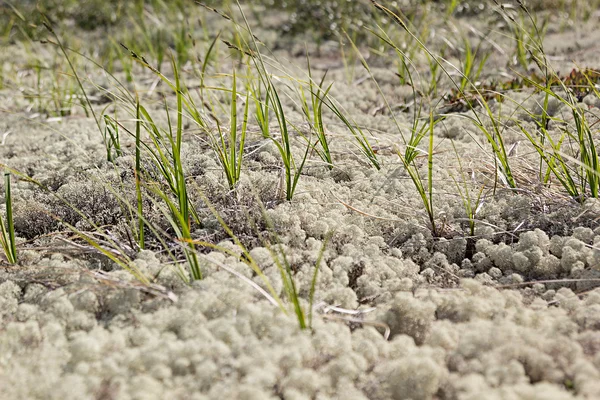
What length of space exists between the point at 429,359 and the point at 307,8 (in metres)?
6.36

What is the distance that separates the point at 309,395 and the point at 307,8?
6407 mm

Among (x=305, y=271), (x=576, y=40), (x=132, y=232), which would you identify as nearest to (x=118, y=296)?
(x=132, y=232)

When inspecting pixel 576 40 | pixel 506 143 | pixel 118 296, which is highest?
pixel 576 40

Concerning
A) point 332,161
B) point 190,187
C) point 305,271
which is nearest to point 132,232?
point 190,187

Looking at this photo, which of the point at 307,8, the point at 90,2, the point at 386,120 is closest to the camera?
the point at 386,120

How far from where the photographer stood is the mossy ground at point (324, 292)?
159 cm

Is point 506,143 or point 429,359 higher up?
point 506,143

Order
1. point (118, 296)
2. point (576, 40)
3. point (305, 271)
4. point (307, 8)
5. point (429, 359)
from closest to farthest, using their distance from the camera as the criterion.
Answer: point (429, 359), point (118, 296), point (305, 271), point (576, 40), point (307, 8)

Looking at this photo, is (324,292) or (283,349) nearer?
(283,349)

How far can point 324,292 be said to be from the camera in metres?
2.10

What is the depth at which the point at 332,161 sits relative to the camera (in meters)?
3.11

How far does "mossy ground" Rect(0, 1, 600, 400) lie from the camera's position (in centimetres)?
159

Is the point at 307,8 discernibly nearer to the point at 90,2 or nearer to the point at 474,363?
the point at 90,2

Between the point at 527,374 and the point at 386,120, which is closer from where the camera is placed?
the point at 527,374
